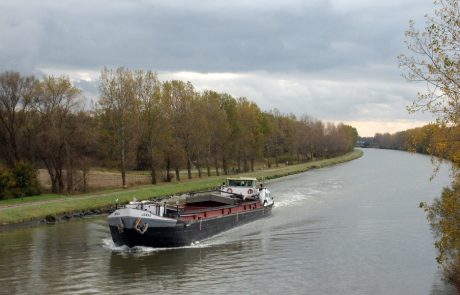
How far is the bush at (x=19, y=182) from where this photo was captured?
53.2 metres

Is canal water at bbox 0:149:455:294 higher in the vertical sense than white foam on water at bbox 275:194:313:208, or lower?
lower

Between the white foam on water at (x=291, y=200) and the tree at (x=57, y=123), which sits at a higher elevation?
the tree at (x=57, y=123)

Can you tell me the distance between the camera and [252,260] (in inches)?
1168

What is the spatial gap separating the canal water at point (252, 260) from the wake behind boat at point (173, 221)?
670 mm

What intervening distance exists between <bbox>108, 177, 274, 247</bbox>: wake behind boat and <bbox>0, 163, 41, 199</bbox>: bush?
20679 millimetres

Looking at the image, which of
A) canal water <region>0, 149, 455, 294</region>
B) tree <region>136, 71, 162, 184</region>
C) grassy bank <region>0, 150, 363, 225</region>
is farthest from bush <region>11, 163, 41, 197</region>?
tree <region>136, 71, 162, 184</region>

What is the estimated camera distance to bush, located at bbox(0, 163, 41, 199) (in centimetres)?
5316

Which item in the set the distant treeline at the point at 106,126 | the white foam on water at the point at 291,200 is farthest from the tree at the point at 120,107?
the white foam on water at the point at 291,200

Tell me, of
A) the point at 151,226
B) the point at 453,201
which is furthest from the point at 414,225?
the point at 453,201

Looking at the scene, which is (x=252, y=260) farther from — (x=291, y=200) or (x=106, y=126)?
(x=106, y=126)

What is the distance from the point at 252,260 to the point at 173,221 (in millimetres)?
6008

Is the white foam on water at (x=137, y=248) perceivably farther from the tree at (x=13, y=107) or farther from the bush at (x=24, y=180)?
the tree at (x=13, y=107)

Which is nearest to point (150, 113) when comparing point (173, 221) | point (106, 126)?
point (106, 126)

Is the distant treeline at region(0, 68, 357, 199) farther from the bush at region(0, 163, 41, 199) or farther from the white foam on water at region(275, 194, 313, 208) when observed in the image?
the white foam on water at region(275, 194, 313, 208)
